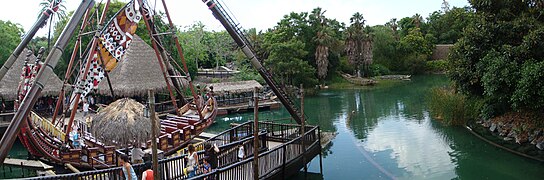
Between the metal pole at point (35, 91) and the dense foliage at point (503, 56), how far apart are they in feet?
41.4

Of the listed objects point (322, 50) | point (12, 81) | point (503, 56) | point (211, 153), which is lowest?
point (211, 153)

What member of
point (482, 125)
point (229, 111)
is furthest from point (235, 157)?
point (229, 111)

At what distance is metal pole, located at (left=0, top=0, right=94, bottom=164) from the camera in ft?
25.8

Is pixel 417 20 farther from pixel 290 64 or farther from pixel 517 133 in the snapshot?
pixel 517 133

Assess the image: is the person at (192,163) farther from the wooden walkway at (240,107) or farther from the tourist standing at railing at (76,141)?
the wooden walkway at (240,107)

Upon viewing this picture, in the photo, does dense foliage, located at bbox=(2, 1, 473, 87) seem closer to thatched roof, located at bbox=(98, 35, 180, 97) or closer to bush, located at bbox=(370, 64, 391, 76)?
bush, located at bbox=(370, 64, 391, 76)

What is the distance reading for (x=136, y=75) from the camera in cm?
2459

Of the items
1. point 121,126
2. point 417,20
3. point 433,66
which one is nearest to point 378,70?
point 433,66

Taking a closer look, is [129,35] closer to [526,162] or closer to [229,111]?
[526,162]

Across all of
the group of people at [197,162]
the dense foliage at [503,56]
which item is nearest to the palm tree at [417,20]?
the dense foliage at [503,56]

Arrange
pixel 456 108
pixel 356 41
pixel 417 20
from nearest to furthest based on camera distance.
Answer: pixel 456 108 < pixel 356 41 < pixel 417 20

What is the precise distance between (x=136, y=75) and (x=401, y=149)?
1418 cm

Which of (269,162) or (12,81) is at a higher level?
(12,81)

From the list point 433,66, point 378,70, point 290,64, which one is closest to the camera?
point 290,64
